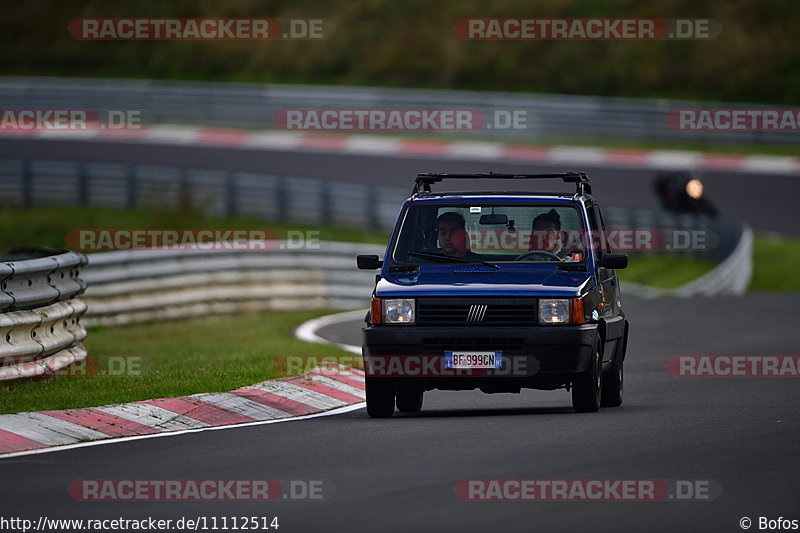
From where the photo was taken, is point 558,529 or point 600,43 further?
point 600,43

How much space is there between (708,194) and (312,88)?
12339 mm

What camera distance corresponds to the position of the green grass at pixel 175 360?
12906mm

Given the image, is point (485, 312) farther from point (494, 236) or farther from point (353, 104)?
point (353, 104)

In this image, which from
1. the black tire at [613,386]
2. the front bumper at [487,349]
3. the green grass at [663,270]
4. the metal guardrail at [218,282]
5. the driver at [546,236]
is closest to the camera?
the front bumper at [487,349]

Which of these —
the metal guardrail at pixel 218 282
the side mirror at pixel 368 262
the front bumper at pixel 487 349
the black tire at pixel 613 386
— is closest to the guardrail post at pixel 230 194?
the metal guardrail at pixel 218 282

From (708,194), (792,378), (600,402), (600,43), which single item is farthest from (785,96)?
(600,402)

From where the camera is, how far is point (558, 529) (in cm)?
774

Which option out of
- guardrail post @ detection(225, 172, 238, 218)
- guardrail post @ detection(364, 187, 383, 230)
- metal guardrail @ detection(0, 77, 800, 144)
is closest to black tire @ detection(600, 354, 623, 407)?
guardrail post @ detection(364, 187, 383, 230)

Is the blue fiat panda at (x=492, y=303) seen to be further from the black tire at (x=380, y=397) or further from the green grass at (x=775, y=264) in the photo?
the green grass at (x=775, y=264)

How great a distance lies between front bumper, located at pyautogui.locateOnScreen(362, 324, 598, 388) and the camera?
38.7 feet

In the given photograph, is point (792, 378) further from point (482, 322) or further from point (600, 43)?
point (600, 43)

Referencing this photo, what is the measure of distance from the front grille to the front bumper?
2.8 inches

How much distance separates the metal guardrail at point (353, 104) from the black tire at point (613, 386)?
1084 inches

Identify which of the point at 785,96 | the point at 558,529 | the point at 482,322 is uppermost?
the point at 785,96
